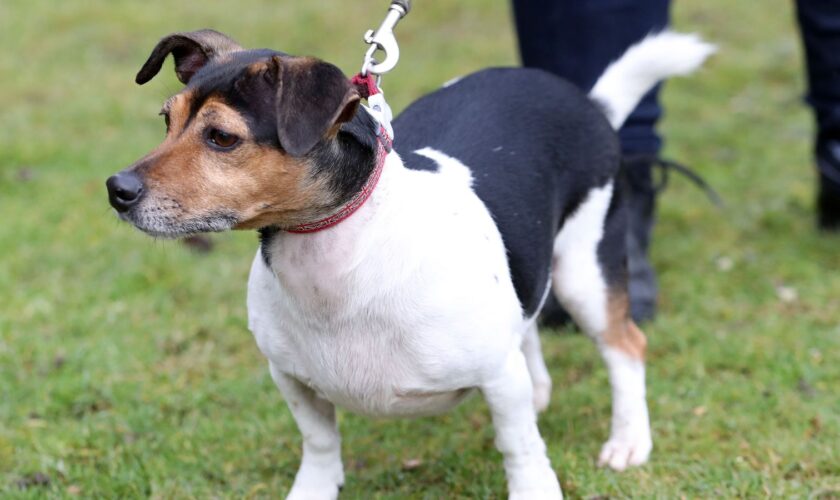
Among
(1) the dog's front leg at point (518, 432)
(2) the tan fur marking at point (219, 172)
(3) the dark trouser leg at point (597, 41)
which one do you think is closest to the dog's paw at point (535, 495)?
(1) the dog's front leg at point (518, 432)

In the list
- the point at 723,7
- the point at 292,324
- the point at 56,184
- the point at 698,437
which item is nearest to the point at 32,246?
the point at 56,184

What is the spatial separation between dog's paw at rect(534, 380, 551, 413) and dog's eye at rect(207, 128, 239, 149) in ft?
6.47

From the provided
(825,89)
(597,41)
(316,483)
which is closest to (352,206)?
(316,483)

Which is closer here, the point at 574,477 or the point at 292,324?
the point at 292,324

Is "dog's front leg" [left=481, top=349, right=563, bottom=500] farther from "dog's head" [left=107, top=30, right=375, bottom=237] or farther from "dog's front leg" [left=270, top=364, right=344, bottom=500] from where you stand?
"dog's head" [left=107, top=30, right=375, bottom=237]

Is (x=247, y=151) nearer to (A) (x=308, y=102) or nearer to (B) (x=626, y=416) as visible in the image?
(A) (x=308, y=102)

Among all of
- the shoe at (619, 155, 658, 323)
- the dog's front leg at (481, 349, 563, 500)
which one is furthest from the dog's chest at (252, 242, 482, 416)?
the shoe at (619, 155, 658, 323)

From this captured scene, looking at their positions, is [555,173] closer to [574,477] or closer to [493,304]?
[493,304]

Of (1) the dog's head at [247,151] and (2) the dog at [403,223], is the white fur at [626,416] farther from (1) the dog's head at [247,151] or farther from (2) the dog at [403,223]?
(1) the dog's head at [247,151]

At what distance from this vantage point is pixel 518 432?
3.19 m

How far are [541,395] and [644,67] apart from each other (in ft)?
4.26

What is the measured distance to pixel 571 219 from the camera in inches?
146

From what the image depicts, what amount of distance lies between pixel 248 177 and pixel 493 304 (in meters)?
0.81

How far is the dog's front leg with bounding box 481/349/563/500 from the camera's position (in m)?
3.10
